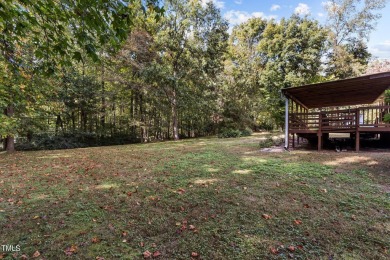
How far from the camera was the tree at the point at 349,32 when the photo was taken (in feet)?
60.9

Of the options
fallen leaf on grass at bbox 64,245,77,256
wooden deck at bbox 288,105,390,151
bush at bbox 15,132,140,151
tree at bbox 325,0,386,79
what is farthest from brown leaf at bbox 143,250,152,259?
tree at bbox 325,0,386,79

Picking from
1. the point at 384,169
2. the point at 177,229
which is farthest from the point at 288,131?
the point at 177,229

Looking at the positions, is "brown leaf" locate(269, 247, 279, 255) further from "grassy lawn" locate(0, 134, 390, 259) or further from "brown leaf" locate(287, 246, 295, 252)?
"brown leaf" locate(287, 246, 295, 252)

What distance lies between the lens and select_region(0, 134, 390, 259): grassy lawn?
2.45 meters

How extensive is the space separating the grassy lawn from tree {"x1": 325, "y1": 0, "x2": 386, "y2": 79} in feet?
55.0

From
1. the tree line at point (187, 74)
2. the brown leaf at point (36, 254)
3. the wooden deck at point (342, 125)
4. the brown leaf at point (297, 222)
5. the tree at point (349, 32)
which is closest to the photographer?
the brown leaf at point (36, 254)

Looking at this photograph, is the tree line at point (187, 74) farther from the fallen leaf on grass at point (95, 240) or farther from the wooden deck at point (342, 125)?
the fallen leaf on grass at point (95, 240)

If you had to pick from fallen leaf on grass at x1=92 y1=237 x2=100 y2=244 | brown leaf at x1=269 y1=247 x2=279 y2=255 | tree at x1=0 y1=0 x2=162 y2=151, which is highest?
tree at x1=0 y1=0 x2=162 y2=151

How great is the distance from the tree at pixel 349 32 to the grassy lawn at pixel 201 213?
660 inches

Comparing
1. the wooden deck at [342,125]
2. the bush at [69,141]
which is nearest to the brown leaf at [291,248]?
the wooden deck at [342,125]

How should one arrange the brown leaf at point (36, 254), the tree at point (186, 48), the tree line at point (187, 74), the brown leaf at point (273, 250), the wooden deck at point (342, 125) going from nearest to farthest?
the brown leaf at point (36, 254) < the brown leaf at point (273, 250) < the wooden deck at point (342, 125) < the tree line at point (187, 74) < the tree at point (186, 48)

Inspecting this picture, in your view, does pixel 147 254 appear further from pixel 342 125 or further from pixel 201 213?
pixel 342 125

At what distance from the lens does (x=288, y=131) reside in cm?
902

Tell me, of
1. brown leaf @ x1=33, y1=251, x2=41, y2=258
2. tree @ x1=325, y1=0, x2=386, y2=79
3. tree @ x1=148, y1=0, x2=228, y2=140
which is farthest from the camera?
tree @ x1=325, y1=0, x2=386, y2=79
